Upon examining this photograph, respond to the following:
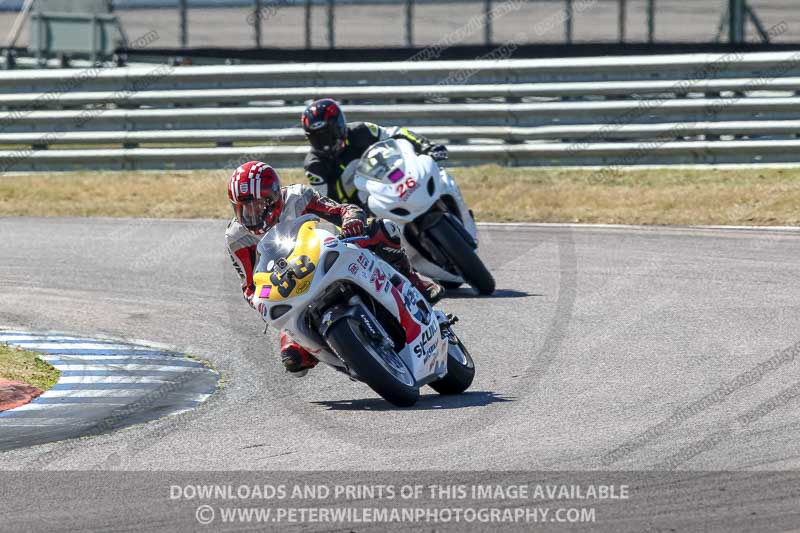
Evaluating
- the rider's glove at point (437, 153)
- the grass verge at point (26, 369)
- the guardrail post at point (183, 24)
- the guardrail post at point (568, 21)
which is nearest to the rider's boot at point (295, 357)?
the grass verge at point (26, 369)

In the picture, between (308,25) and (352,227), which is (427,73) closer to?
(308,25)

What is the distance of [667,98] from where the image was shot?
17.5 metres

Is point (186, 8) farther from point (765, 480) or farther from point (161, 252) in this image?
point (765, 480)

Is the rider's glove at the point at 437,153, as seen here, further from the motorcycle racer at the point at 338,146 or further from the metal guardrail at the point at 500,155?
the metal guardrail at the point at 500,155

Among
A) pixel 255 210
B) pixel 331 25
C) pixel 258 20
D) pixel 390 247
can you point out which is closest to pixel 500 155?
pixel 331 25

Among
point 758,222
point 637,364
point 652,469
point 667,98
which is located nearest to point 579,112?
point 667,98

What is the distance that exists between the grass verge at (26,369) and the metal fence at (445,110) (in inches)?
337

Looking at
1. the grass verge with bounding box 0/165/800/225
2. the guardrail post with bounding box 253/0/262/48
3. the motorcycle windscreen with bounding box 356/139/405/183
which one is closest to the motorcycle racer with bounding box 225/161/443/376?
the motorcycle windscreen with bounding box 356/139/405/183

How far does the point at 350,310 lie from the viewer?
314 inches

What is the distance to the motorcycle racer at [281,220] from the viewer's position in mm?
8430

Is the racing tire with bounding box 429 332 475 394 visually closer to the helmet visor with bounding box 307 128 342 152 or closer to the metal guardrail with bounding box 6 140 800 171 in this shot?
the helmet visor with bounding box 307 128 342 152

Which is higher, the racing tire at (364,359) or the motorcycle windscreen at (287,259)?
the motorcycle windscreen at (287,259)

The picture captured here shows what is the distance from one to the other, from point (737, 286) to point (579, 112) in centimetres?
600

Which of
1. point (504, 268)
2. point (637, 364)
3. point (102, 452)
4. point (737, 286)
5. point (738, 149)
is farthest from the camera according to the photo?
point (738, 149)
